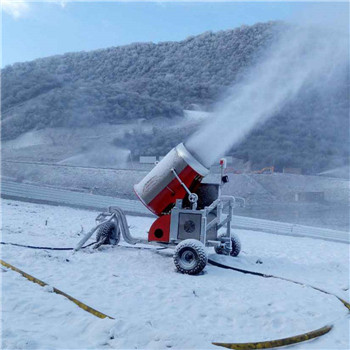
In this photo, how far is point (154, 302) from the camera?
484 centimetres

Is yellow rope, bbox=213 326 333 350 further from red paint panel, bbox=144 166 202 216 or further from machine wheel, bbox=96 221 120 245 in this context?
machine wheel, bbox=96 221 120 245

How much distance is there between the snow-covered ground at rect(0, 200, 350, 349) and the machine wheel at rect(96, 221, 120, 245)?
25cm

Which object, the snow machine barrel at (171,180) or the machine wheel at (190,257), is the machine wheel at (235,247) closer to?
the snow machine barrel at (171,180)

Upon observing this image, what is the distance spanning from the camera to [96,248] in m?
7.90

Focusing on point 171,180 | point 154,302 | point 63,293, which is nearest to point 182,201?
point 171,180

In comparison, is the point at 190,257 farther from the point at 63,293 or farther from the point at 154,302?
the point at 63,293

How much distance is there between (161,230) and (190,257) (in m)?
0.95

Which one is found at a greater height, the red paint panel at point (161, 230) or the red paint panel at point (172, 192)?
the red paint panel at point (172, 192)

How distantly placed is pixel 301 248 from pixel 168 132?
114ft

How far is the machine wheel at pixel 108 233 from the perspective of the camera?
8188 mm

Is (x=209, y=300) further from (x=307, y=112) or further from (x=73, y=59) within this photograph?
(x=73, y=59)

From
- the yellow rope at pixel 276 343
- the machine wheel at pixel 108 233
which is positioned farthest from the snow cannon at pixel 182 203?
the yellow rope at pixel 276 343

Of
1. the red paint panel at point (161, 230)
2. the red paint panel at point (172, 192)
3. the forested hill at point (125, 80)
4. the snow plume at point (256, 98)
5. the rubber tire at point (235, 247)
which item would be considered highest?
the forested hill at point (125, 80)

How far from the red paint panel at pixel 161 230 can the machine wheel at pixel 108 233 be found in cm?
114
